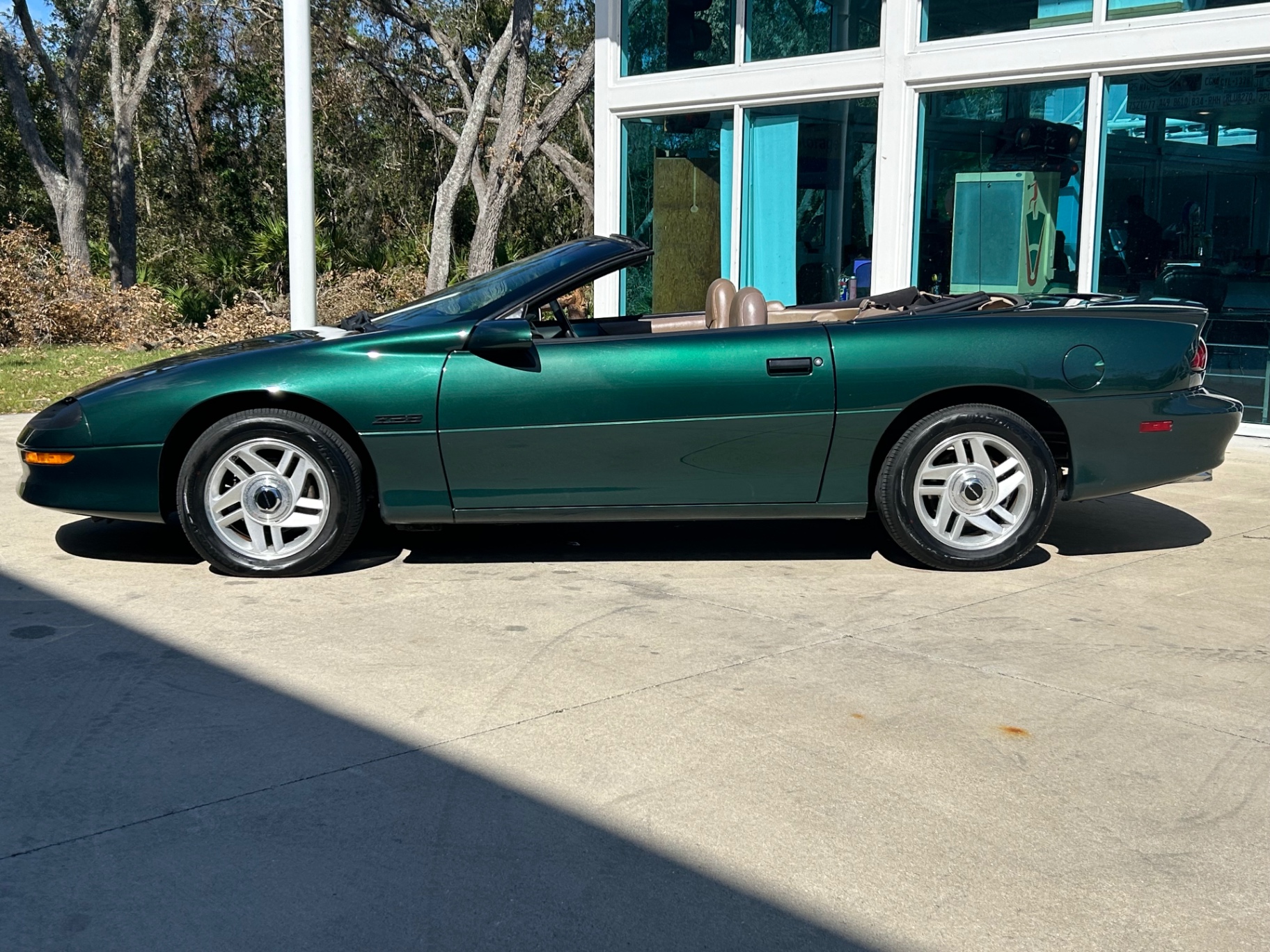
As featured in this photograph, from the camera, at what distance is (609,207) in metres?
13.0

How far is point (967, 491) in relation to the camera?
563cm

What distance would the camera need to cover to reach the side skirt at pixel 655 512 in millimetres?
5523

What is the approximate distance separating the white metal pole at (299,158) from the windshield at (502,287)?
351 cm

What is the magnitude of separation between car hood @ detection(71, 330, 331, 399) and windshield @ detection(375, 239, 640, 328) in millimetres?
362

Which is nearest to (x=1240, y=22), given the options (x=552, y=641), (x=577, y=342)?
(x=577, y=342)

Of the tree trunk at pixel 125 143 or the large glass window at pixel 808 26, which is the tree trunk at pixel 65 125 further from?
the large glass window at pixel 808 26

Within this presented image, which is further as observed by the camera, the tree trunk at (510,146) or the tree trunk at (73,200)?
the tree trunk at (73,200)

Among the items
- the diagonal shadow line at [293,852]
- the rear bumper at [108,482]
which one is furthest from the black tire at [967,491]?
the rear bumper at [108,482]

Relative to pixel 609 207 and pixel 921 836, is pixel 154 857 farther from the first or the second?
pixel 609 207

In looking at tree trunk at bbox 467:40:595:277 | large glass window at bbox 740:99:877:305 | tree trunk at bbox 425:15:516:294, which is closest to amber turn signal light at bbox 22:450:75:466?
large glass window at bbox 740:99:877:305

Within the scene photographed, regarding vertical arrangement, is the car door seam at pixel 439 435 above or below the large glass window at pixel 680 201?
below

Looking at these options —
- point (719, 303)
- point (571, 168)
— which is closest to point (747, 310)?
point (719, 303)

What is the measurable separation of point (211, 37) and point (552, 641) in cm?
2814

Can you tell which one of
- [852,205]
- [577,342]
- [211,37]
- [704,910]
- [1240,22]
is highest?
[211,37]
